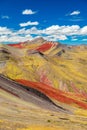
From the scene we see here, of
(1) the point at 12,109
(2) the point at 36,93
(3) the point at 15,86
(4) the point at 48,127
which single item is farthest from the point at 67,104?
(4) the point at 48,127

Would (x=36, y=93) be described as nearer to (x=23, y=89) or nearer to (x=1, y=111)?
(x=23, y=89)

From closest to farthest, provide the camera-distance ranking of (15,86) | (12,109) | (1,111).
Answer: (1,111) → (12,109) → (15,86)

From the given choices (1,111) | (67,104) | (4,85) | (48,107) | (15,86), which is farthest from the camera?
(67,104)

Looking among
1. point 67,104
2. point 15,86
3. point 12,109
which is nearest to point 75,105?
point 67,104

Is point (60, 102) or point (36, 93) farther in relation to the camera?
point (60, 102)

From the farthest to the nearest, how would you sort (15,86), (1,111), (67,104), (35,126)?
(67,104) → (15,86) → (1,111) → (35,126)

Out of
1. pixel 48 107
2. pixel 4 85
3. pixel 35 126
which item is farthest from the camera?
pixel 4 85

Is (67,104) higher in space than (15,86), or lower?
lower

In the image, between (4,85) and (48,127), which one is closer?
(48,127)

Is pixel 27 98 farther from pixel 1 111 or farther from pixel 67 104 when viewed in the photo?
pixel 1 111
